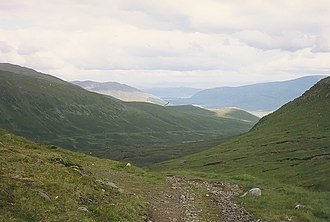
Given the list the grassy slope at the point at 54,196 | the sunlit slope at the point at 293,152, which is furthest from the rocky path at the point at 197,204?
the sunlit slope at the point at 293,152

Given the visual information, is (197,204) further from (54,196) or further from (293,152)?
(293,152)

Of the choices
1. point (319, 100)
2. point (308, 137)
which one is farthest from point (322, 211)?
point (319, 100)

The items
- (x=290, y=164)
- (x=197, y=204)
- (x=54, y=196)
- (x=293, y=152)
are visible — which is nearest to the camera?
(x=54, y=196)

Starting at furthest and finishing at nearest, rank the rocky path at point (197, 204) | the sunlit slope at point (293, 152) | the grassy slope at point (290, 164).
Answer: the sunlit slope at point (293, 152), the grassy slope at point (290, 164), the rocky path at point (197, 204)

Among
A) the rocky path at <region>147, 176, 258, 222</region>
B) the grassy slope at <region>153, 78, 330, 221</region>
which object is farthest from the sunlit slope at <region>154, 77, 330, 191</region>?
the rocky path at <region>147, 176, 258, 222</region>

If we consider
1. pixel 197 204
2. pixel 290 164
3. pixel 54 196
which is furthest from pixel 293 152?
pixel 54 196

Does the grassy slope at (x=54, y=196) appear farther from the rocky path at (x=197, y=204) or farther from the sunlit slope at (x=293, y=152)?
the sunlit slope at (x=293, y=152)

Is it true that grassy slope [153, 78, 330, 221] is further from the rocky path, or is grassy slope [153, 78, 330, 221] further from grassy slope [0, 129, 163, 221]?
grassy slope [0, 129, 163, 221]

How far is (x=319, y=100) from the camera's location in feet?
424

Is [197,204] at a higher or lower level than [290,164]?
lower

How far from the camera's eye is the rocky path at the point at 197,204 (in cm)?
2925

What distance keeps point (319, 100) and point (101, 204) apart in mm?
117631

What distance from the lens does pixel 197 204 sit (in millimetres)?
34219

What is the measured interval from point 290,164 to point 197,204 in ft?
130
